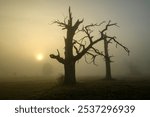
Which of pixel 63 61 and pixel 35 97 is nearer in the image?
pixel 35 97

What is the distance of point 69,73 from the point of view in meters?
18.3

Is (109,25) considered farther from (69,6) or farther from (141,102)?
(141,102)

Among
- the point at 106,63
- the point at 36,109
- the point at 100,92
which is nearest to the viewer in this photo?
the point at 36,109

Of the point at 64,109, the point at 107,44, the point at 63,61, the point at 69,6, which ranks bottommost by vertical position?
the point at 64,109

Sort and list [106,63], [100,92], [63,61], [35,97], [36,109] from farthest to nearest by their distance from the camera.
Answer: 1. [106,63]
2. [63,61]
3. [100,92]
4. [35,97]
5. [36,109]

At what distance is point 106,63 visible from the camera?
25.3 metres

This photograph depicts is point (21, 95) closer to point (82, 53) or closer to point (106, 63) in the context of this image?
point (82, 53)

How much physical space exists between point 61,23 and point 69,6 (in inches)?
53.1

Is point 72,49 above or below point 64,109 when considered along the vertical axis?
above

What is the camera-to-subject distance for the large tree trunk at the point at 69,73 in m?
18.3

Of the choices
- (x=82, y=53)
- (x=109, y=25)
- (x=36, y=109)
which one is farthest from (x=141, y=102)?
(x=109, y=25)

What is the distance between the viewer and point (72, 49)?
18.8m

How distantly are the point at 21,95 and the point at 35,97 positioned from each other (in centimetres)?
120

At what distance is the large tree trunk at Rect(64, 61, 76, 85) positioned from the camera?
18281 millimetres
